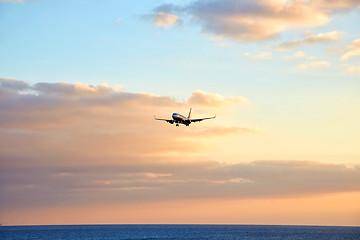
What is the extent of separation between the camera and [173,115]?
549 feet

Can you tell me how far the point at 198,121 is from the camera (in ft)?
572

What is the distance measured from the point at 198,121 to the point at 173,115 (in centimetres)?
1154
